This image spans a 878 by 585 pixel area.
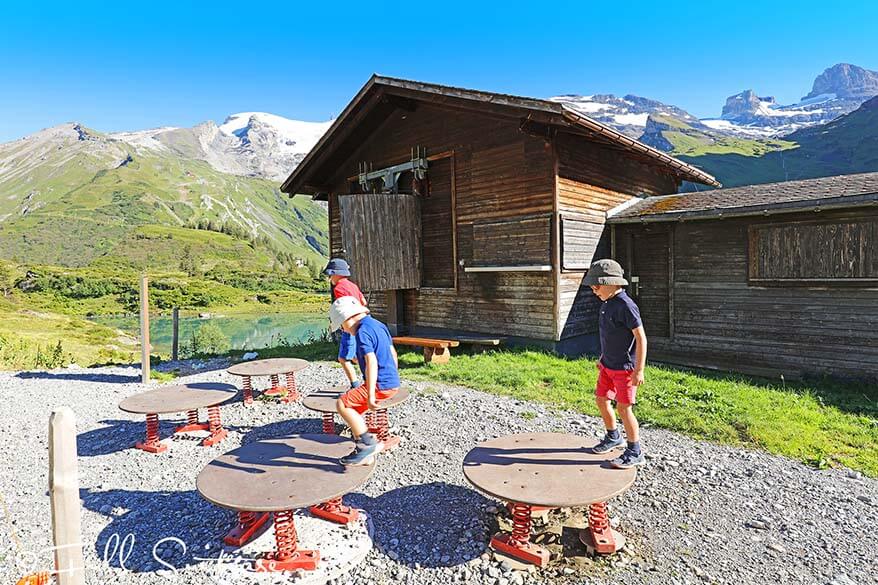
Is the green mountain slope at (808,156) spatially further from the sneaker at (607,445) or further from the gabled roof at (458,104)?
the sneaker at (607,445)

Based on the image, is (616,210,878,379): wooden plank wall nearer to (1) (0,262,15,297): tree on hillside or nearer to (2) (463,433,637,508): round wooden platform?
(2) (463,433,637,508): round wooden platform

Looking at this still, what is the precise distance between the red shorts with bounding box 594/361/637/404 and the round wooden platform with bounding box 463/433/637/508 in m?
0.49

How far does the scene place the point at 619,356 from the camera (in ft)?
12.8

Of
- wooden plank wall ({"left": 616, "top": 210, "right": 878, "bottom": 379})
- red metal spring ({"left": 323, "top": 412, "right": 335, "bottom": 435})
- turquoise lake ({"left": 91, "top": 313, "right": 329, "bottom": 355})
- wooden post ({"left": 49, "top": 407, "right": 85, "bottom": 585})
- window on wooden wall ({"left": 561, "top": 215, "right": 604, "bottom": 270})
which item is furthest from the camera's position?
turquoise lake ({"left": 91, "top": 313, "right": 329, "bottom": 355})

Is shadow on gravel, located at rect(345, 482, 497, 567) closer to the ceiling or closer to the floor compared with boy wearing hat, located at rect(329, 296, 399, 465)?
closer to the floor

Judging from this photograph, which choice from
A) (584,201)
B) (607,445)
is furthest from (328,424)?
(584,201)

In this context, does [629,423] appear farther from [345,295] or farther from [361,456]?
[345,295]

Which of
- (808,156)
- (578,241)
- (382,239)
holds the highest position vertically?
(808,156)

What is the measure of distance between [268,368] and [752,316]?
9.26 m

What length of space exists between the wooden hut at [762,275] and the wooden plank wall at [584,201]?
1.75ft

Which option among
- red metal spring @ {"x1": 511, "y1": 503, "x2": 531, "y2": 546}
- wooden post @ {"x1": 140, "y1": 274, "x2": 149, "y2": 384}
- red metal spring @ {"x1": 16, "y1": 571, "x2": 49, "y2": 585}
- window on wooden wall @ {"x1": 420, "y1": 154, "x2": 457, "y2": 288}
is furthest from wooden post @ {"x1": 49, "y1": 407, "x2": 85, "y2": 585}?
window on wooden wall @ {"x1": 420, "y1": 154, "x2": 457, "y2": 288}

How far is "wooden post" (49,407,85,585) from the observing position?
2.30m

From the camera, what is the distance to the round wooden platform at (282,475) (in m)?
3.21

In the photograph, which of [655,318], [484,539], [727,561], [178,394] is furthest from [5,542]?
[655,318]
